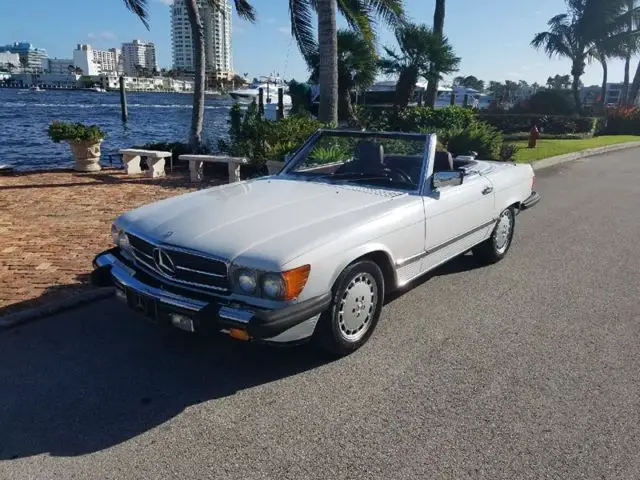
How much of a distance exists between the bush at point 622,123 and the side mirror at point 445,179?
94.6 feet

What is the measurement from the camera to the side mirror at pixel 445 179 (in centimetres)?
437

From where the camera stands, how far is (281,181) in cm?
496

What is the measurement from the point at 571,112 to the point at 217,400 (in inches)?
1236

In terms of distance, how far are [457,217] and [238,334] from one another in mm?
2432

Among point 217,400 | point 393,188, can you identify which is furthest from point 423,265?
point 217,400

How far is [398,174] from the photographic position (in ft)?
15.2

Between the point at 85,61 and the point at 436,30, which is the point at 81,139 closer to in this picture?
the point at 436,30

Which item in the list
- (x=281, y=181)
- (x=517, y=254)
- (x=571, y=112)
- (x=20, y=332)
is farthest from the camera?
(x=571, y=112)

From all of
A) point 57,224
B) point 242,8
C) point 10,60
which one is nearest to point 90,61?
point 10,60

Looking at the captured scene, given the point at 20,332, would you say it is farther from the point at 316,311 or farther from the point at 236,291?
the point at 316,311

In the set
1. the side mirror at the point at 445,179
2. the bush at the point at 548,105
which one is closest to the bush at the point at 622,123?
the bush at the point at 548,105

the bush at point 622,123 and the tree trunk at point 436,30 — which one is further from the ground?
the tree trunk at point 436,30

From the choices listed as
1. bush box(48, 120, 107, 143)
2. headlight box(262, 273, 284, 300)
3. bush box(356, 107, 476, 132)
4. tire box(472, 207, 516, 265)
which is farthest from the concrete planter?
headlight box(262, 273, 284, 300)

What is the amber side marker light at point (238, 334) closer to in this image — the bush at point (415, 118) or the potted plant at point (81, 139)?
the potted plant at point (81, 139)
